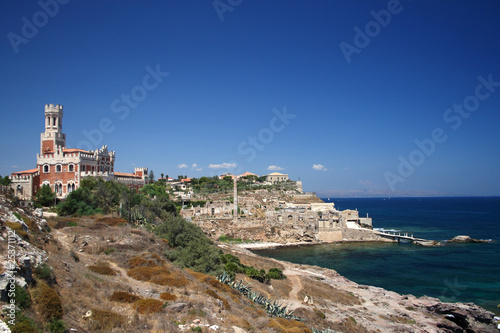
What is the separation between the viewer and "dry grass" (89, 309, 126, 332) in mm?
9875

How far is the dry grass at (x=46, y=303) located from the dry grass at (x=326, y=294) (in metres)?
19.5

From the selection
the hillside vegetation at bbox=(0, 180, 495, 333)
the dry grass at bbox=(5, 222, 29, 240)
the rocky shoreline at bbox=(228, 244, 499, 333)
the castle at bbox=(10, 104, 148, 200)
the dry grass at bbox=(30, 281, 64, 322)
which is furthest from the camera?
the castle at bbox=(10, 104, 148, 200)

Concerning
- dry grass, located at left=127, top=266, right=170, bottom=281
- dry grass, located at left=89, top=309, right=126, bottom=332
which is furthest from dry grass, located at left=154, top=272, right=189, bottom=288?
dry grass, located at left=89, top=309, right=126, bottom=332

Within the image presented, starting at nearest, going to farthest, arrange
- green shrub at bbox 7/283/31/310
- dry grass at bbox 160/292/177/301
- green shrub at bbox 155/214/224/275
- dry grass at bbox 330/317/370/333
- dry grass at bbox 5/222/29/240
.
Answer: green shrub at bbox 7/283/31/310 → dry grass at bbox 160/292/177/301 → dry grass at bbox 5/222/29/240 → dry grass at bbox 330/317/370/333 → green shrub at bbox 155/214/224/275

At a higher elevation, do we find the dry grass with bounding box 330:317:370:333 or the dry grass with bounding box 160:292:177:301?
the dry grass with bounding box 160:292:177:301

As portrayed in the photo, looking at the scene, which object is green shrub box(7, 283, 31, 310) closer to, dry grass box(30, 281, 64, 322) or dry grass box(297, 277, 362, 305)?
dry grass box(30, 281, 64, 322)

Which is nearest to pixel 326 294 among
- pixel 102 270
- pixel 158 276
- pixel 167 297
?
pixel 158 276

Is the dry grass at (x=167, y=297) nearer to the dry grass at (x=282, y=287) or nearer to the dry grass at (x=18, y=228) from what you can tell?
the dry grass at (x=18, y=228)

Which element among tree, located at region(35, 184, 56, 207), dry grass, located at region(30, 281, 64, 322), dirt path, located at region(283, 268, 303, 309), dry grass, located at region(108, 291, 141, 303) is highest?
tree, located at region(35, 184, 56, 207)

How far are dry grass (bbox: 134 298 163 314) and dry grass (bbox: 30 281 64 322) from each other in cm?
281

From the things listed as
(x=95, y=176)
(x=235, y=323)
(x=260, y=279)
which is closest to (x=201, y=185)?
(x=95, y=176)

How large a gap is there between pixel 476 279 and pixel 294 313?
95.1 feet

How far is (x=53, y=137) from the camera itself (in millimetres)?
44938

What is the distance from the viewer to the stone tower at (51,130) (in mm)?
44750
